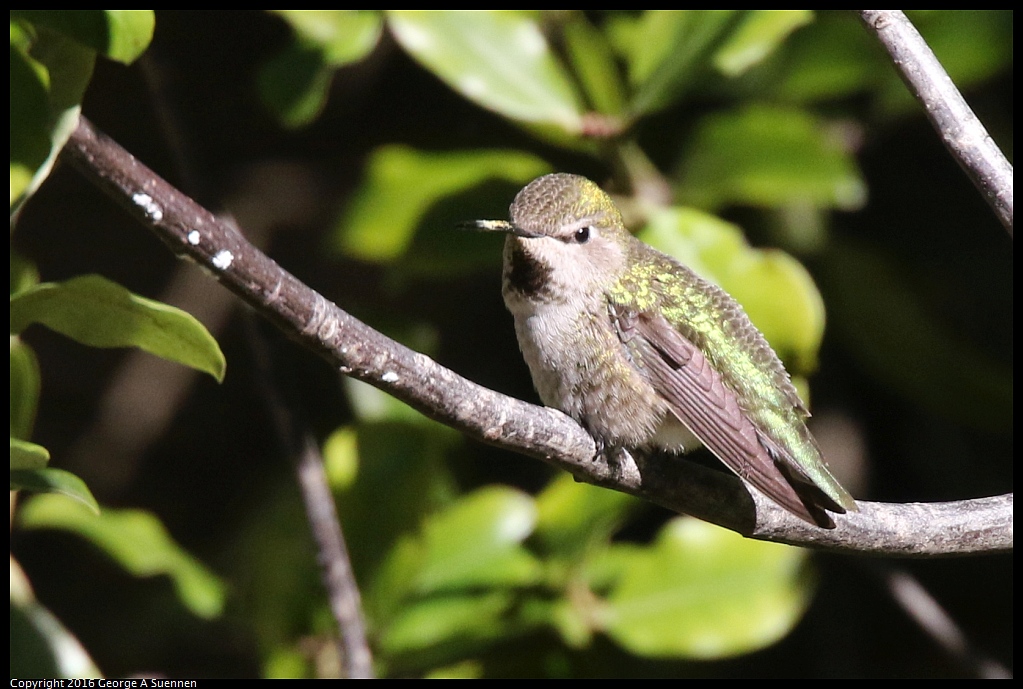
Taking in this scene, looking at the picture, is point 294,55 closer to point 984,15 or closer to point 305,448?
point 305,448

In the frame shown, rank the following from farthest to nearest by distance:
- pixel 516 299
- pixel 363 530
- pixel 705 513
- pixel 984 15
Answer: pixel 984 15 < pixel 363 530 < pixel 516 299 < pixel 705 513

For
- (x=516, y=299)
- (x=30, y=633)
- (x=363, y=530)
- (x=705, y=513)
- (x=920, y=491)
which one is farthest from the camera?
(x=920, y=491)

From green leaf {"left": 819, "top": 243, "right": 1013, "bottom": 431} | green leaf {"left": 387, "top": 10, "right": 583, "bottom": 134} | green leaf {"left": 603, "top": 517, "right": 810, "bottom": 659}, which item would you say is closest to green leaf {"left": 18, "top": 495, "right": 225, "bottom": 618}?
green leaf {"left": 603, "top": 517, "right": 810, "bottom": 659}

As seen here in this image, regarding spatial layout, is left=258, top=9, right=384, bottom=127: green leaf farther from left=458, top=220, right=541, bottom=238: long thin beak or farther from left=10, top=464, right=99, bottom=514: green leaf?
left=10, top=464, right=99, bottom=514: green leaf

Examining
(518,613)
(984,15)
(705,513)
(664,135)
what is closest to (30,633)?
(518,613)

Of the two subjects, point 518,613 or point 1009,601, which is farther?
point 1009,601

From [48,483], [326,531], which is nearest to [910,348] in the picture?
[326,531]
